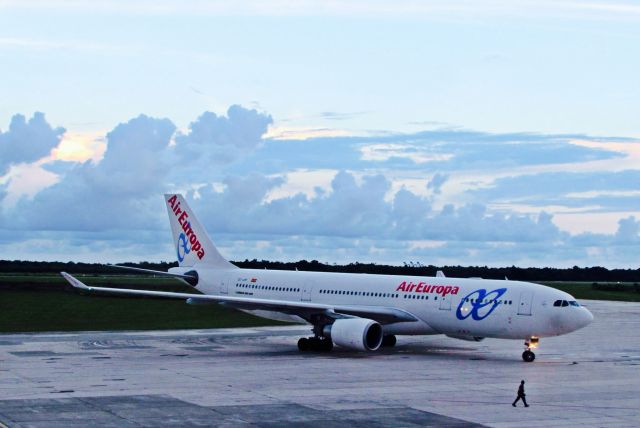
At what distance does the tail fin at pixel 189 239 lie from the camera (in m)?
56.0

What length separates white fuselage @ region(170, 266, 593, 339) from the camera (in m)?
42.0

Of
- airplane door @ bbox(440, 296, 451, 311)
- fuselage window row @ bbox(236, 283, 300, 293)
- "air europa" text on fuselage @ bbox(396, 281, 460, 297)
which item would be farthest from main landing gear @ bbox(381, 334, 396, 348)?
fuselage window row @ bbox(236, 283, 300, 293)

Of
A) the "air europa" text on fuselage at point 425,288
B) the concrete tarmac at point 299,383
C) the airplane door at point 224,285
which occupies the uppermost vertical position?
the "air europa" text on fuselage at point 425,288

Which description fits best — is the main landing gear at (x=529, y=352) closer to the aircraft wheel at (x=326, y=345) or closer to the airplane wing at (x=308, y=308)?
the airplane wing at (x=308, y=308)

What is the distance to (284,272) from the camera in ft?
172

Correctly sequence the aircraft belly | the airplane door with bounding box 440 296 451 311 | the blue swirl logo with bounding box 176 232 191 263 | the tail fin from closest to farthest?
the airplane door with bounding box 440 296 451 311, the aircraft belly, the tail fin, the blue swirl logo with bounding box 176 232 191 263

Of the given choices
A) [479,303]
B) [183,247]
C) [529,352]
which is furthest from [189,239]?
[529,352]

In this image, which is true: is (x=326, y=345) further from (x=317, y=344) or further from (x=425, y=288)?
(x=425, y=288)

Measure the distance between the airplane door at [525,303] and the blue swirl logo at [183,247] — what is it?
22.1 metres

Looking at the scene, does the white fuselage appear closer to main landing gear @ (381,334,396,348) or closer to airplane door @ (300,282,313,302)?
airplane door @ (300,282,313,302)

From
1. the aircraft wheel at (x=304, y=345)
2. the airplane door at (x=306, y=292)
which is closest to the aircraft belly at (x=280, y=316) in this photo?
the airplane door at (x=306, y=292)

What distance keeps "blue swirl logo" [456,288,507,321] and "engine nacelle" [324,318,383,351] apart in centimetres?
390

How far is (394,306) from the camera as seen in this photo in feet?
152

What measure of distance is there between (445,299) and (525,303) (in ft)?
12.7
